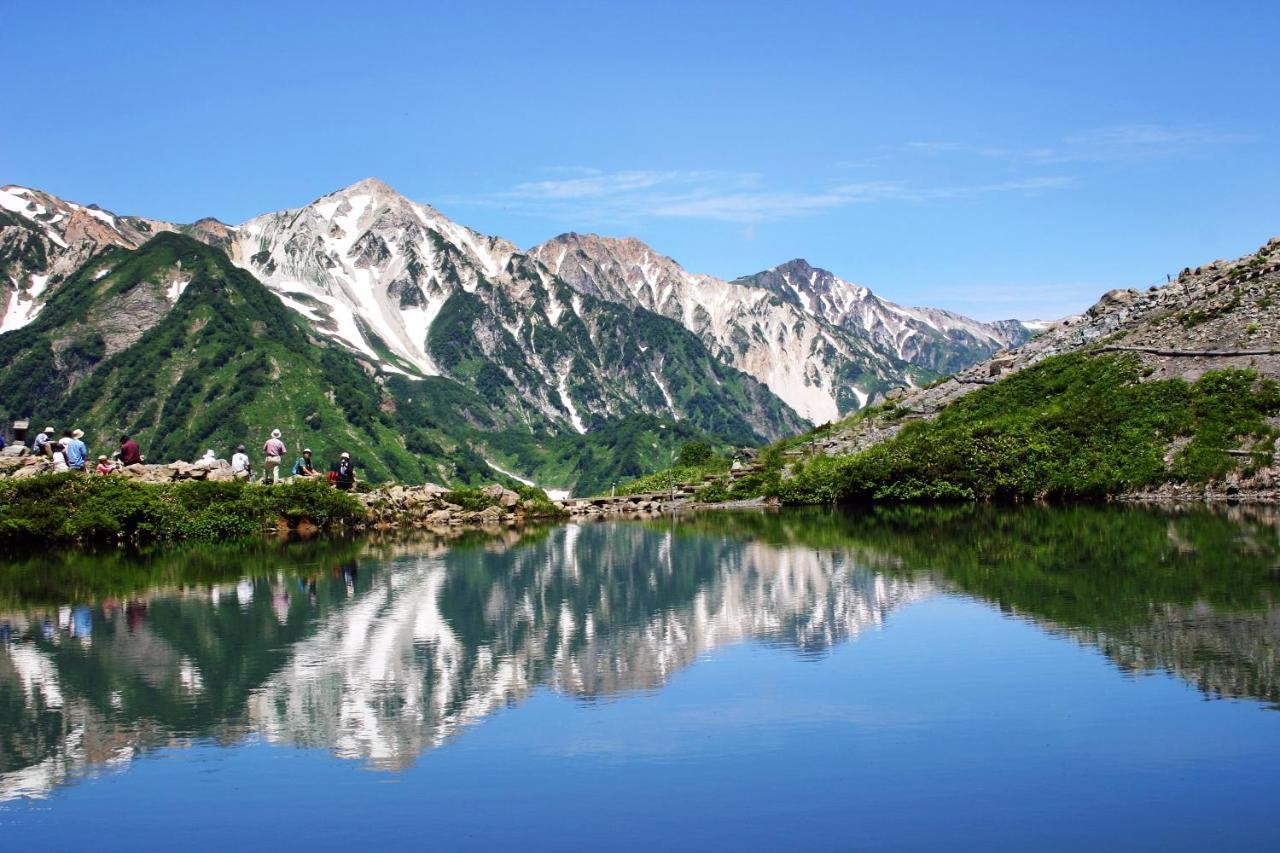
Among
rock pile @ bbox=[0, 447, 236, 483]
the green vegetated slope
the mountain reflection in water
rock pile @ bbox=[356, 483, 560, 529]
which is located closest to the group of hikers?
rock pile @ bbox=[0, 447, 236, 483]

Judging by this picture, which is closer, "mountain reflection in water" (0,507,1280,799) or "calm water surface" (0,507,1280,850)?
"calm water surface" (0,507,1280,850)

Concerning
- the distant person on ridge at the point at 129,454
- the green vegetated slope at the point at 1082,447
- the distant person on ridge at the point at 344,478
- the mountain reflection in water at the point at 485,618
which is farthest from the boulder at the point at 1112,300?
the distant person on ridge at the point at 129,454

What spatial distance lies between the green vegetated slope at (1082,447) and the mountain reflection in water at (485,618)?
43.5 ft

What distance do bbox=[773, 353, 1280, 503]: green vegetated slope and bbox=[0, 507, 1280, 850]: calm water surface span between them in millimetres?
25866

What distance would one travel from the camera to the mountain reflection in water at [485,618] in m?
18.6

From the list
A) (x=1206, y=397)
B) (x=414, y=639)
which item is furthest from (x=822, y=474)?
(x=414, y=639)

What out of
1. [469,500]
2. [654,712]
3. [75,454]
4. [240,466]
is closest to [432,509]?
[469,500]

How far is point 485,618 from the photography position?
27.3 metres

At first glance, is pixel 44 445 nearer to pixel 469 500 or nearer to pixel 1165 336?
pixel 469 500

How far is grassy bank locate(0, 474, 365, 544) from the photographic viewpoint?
47.6 meters

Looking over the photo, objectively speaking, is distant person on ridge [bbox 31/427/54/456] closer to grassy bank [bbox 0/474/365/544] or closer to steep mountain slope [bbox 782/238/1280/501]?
grassy bank [bbox 0/474/365/544]

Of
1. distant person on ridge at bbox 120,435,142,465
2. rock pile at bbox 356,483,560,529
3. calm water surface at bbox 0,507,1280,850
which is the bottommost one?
calm water surface at bbox 0,507,1280,850

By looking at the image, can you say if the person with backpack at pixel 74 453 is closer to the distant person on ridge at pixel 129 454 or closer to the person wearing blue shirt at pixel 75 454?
the person wearing blue shirt at pixel 75 454

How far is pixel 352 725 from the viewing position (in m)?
18.0
